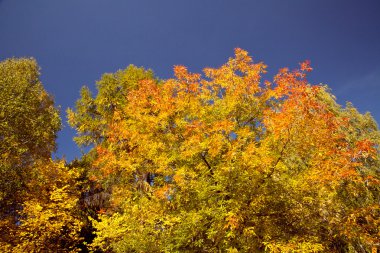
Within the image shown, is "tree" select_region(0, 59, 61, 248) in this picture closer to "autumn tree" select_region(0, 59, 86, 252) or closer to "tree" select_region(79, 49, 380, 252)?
"autumn tree" select_region(0, 59, 86, 252)

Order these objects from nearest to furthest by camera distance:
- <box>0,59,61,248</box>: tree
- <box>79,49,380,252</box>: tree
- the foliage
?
<box>79,49,380,252</box>: tree → <box>0,59,61,248</box>: tree → the foliage

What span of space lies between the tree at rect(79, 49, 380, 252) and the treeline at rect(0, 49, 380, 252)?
5cm

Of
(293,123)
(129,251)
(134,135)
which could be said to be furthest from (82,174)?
(293,123)

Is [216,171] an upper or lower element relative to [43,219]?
upper

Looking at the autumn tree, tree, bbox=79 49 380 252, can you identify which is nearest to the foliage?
the autumn tree

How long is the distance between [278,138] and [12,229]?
15.5 meters

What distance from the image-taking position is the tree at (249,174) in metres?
10.0

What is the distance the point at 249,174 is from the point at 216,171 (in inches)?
48.5

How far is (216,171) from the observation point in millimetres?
10672

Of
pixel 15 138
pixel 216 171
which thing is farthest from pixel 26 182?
pixel 216 171

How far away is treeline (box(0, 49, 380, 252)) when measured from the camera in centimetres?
1016

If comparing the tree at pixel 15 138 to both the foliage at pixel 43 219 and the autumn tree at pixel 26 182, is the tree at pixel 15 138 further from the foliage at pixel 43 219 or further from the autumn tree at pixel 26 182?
the foliage at pixel 43 219

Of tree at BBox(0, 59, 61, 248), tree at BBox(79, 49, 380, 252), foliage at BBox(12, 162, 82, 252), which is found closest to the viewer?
tree at BBox(79, 49, 380, 252)

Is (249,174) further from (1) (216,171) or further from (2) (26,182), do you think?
(2) (26,182)
